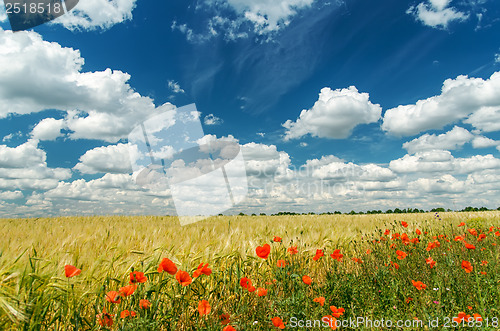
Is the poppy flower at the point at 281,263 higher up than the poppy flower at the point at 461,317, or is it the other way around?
the poppy flower at the point at 281,263

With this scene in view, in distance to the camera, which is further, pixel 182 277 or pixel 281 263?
pixel 281 263

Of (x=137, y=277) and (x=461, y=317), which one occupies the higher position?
(x=137, y=277)

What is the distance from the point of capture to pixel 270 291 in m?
2.93

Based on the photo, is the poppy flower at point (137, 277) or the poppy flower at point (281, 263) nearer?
the poppy flower at point (137, 277)

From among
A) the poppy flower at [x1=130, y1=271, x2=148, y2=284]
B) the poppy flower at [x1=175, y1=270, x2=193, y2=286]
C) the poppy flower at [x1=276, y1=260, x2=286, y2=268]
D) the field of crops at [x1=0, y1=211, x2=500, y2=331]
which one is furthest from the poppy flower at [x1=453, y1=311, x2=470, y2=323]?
the poppy flower at [x1=130, y1=271, x2=148, y2=284]

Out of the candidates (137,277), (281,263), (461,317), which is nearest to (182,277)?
(137,277)

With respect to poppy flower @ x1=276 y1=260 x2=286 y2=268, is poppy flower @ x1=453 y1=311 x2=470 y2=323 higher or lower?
lower

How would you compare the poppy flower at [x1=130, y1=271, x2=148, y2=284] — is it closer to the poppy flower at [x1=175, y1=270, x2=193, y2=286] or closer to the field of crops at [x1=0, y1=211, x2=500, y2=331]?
the field of crops at [x1=0, y1=211, x2=500, y2=331]

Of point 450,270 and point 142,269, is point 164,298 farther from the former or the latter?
point 450,270

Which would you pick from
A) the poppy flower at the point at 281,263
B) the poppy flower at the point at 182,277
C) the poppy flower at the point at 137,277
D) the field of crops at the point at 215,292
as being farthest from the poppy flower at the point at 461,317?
the poppy flower at the point at 137,277

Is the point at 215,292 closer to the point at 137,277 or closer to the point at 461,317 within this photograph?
the point at 137,277

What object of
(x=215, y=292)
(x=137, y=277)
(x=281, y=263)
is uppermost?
(x=137, y=277)

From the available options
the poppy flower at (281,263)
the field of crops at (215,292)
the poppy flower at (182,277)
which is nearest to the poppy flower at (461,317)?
the field of crops at (215,292)

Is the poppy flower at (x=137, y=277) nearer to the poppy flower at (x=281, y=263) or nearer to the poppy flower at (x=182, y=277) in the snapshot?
the poppy flower at (x=182, y=277)
